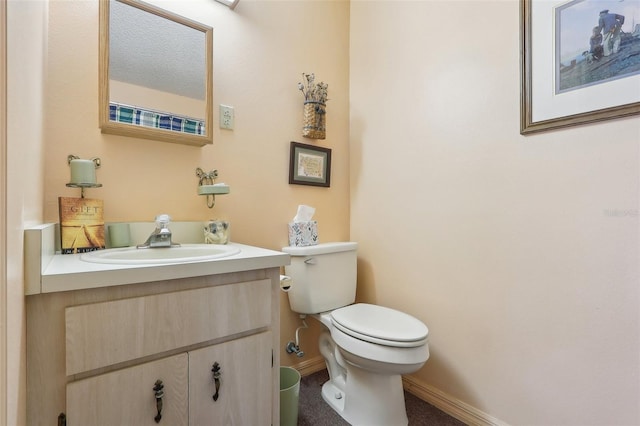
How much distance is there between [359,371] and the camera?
1333mm

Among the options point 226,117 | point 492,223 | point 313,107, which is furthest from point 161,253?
point 492,223

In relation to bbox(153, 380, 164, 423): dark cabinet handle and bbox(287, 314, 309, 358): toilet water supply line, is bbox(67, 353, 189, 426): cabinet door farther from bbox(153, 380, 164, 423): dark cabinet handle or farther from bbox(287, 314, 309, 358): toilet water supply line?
bbox(287, 314, 309, 358): toilet water supply line

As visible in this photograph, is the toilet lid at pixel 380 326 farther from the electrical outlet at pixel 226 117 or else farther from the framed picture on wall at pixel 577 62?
the electrical outlet at pixel 226 117

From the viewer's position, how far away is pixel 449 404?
54.9 inches

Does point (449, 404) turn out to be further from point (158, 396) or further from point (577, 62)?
point (577, 62)

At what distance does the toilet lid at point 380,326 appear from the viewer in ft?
3.76

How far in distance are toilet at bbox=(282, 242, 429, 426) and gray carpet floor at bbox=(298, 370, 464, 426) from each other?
0.04 meters

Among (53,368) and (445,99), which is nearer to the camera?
(53,368)

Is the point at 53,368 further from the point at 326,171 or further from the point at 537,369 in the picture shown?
the point at 537,369

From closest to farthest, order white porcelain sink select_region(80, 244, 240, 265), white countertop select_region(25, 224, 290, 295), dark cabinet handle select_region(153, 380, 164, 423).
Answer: white countertop select_region(25, 224, 290, 295) < dark cabinet handle select_region(153, 380, 164, 423) < white porcelain sink select_region(80, 244, 240, 265)

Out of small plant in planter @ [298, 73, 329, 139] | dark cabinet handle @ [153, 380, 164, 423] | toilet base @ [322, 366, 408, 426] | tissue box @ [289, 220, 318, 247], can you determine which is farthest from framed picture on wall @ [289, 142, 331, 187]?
dark cabinet handle @ [153, 380, 164, 423]

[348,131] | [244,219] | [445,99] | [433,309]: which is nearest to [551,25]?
[445,99]

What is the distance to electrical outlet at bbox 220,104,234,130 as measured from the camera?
138 cm

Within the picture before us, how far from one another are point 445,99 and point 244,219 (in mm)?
1121
